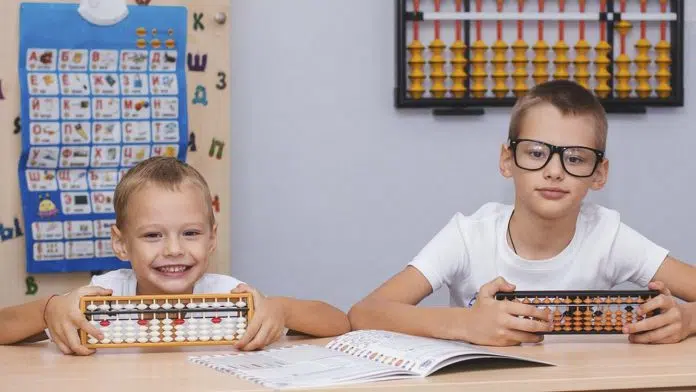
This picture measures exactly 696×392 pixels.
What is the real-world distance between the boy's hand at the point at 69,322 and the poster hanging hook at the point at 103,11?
4.22ft

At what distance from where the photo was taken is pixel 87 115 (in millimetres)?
2877

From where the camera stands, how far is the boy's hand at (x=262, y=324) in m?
1.71

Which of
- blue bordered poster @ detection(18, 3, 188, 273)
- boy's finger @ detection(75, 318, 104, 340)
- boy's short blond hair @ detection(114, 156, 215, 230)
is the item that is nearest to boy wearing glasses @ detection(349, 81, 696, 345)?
boy's short blond hair @ detection(114, 156, 215, 230)

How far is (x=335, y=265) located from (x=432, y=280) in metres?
1.00

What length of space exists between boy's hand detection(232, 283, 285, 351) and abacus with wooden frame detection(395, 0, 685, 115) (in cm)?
139

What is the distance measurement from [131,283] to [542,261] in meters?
0.84

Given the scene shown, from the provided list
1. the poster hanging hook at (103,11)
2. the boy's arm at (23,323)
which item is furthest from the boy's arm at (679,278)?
the poster hanging hook at (103,11)

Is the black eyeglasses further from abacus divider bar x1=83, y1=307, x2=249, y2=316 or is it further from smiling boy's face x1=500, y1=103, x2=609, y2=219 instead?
abacus divider bar x1=83, y1=307, x2=249, y2=316

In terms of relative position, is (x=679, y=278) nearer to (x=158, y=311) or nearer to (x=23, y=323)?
(x=158, y=311)

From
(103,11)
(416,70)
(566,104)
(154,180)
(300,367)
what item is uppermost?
(103,11)

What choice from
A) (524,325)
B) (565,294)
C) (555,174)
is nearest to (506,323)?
(524,325)

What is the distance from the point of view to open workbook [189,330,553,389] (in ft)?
4.66

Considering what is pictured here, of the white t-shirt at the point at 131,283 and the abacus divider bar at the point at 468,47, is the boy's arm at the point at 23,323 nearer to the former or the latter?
the white t-shirt at the point at 131,283

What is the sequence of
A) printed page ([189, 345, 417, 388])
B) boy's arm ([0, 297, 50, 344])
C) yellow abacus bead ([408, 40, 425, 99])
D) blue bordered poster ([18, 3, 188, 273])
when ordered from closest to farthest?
1. printed page ([189, 345, 417, 388])
2. boy's arm ([0, 297, 50, 344])
3. blue bordered poster ([18, 3, 188, 273])
4. yellow abacus bead ([408, 40, 425, 99])
